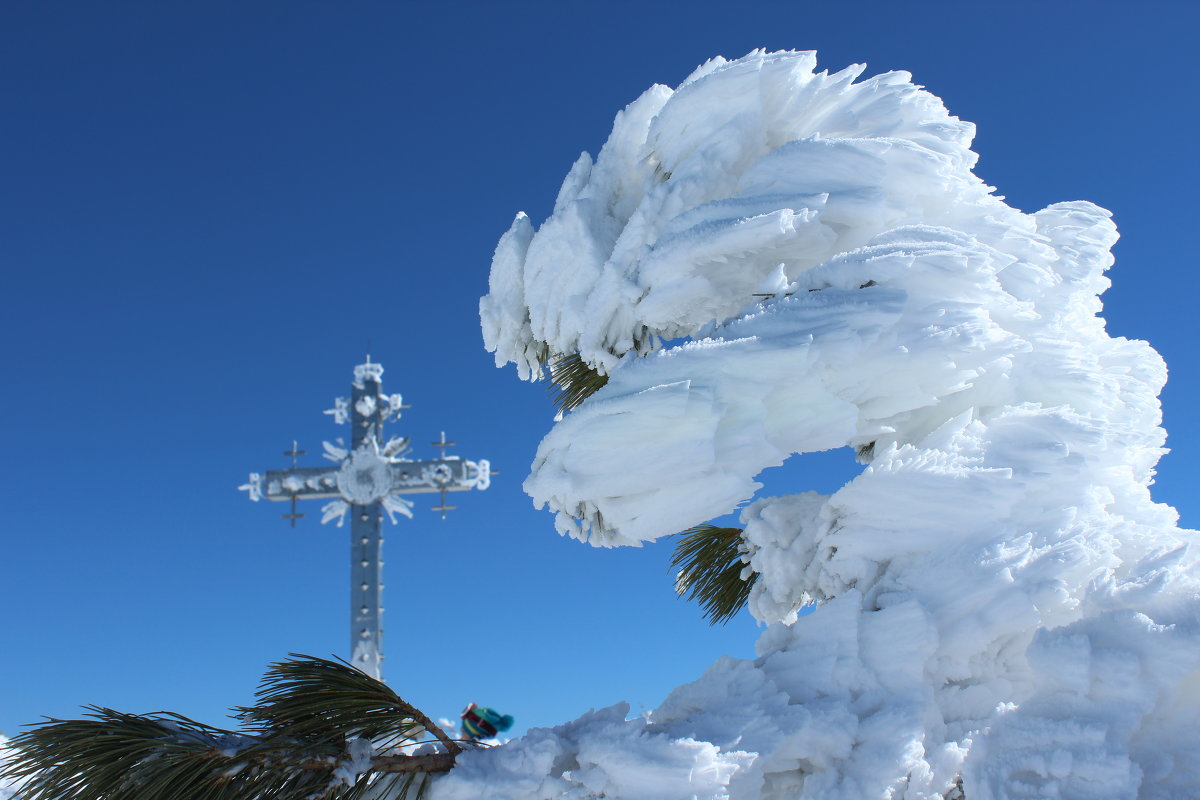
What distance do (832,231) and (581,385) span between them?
4.55ft

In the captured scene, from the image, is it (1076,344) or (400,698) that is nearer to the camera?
(400,698)

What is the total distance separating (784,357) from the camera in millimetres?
2703

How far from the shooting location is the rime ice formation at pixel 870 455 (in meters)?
2.18

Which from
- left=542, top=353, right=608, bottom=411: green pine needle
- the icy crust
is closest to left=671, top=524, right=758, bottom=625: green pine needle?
left=542, top=353, right=608, bottom=411: green pine needle

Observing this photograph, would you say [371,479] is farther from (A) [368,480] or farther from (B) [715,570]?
(B) [715,570]

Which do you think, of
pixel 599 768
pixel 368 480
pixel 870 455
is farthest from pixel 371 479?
pixel 599 768

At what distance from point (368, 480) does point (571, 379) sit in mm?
11661

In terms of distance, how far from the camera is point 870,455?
3.16m

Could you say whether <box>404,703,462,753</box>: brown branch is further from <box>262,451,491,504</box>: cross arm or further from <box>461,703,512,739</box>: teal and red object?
<box>262,451,491,504</box>: cross arm

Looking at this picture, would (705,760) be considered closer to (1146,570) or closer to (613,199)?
(1146,570)

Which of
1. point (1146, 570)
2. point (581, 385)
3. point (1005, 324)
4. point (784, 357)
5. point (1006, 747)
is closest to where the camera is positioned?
point (1006, 747)

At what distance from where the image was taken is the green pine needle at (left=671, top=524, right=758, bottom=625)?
4.14 metres

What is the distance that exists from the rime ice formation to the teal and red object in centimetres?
93

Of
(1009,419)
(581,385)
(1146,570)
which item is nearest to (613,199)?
(581,385)
